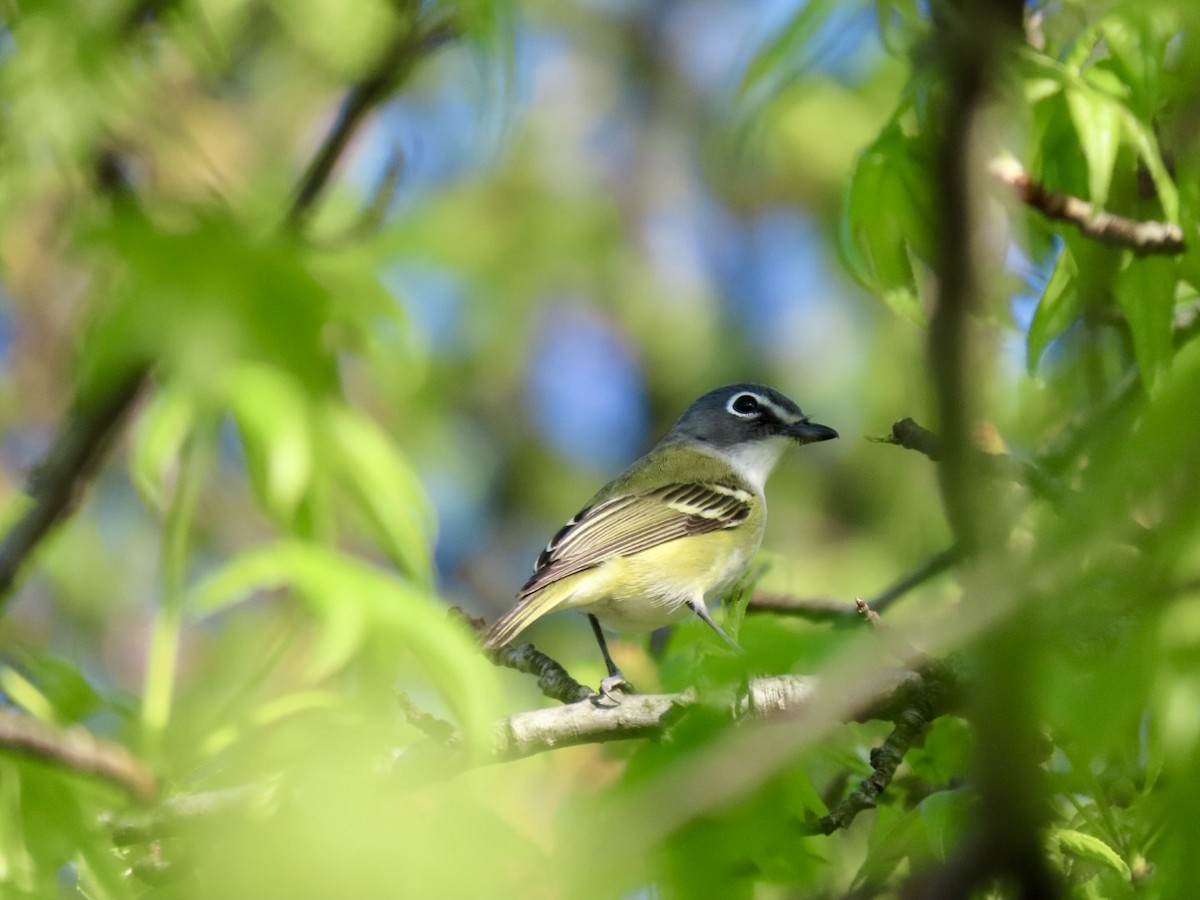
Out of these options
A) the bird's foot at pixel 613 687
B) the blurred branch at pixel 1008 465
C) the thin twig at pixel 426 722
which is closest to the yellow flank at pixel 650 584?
the bird's foot at pixel 613 687

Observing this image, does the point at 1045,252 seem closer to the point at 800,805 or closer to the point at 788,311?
the point at 800,805

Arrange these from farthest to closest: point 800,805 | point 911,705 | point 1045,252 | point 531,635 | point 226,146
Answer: point 531,635
point 226,146
point 1045,252
point 911,705
point 800,805

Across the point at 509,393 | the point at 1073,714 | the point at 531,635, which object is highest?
the point at 1073,714

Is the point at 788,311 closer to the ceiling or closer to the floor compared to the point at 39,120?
closer to the floor

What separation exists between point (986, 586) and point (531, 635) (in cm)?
786

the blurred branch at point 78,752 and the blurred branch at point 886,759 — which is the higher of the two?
the blurred branch at point 78,752

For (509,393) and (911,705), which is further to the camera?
(509,393)

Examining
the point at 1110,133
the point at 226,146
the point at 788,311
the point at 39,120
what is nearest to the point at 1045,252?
the point at 1110,133

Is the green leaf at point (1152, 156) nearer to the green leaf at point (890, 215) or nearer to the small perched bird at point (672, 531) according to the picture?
the green leaf at point (890, 215)

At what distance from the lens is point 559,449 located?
414 inches

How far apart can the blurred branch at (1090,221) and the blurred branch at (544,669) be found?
151 cm

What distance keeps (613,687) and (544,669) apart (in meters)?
0.25

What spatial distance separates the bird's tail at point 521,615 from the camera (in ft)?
14.1

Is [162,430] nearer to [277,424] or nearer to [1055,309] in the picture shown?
[277,424]
